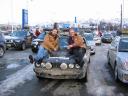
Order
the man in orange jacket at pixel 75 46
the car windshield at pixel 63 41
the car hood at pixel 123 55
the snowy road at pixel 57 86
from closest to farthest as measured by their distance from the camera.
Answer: the snowy road at pixel 57 86, the car hood at pixel 123 55, the man in orange jacket at pixel 75 46, the car windshield at pixel 63 41

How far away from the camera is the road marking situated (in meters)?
9.19

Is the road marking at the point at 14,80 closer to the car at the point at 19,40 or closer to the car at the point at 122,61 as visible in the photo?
the car at the point at 122,61

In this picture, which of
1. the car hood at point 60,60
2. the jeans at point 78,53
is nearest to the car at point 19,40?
the jeans at point 78,53

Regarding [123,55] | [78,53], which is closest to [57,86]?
[78,53]

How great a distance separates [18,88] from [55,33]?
2.72 meters

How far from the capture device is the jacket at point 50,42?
36.9 ft

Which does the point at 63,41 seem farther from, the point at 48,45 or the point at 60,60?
the point at 60,60

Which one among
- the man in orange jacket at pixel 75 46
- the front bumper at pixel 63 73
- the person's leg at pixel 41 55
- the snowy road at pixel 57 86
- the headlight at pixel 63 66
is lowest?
Result: the snowy road at pixel 57 86

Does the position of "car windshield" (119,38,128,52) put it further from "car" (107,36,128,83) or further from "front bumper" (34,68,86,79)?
"front bumper" (34,68,86,79)

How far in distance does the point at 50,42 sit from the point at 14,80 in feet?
5.91

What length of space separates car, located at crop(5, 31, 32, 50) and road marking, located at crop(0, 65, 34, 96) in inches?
453

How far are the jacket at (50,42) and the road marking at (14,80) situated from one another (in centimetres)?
127

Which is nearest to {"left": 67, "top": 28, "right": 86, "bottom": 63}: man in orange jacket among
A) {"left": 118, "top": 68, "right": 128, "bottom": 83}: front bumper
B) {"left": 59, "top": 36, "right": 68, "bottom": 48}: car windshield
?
{"left": 59, "top": 36, "right": 68, "bottom": 48}: car windshield

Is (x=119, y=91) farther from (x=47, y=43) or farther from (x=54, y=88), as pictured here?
(x=47, y=43)
